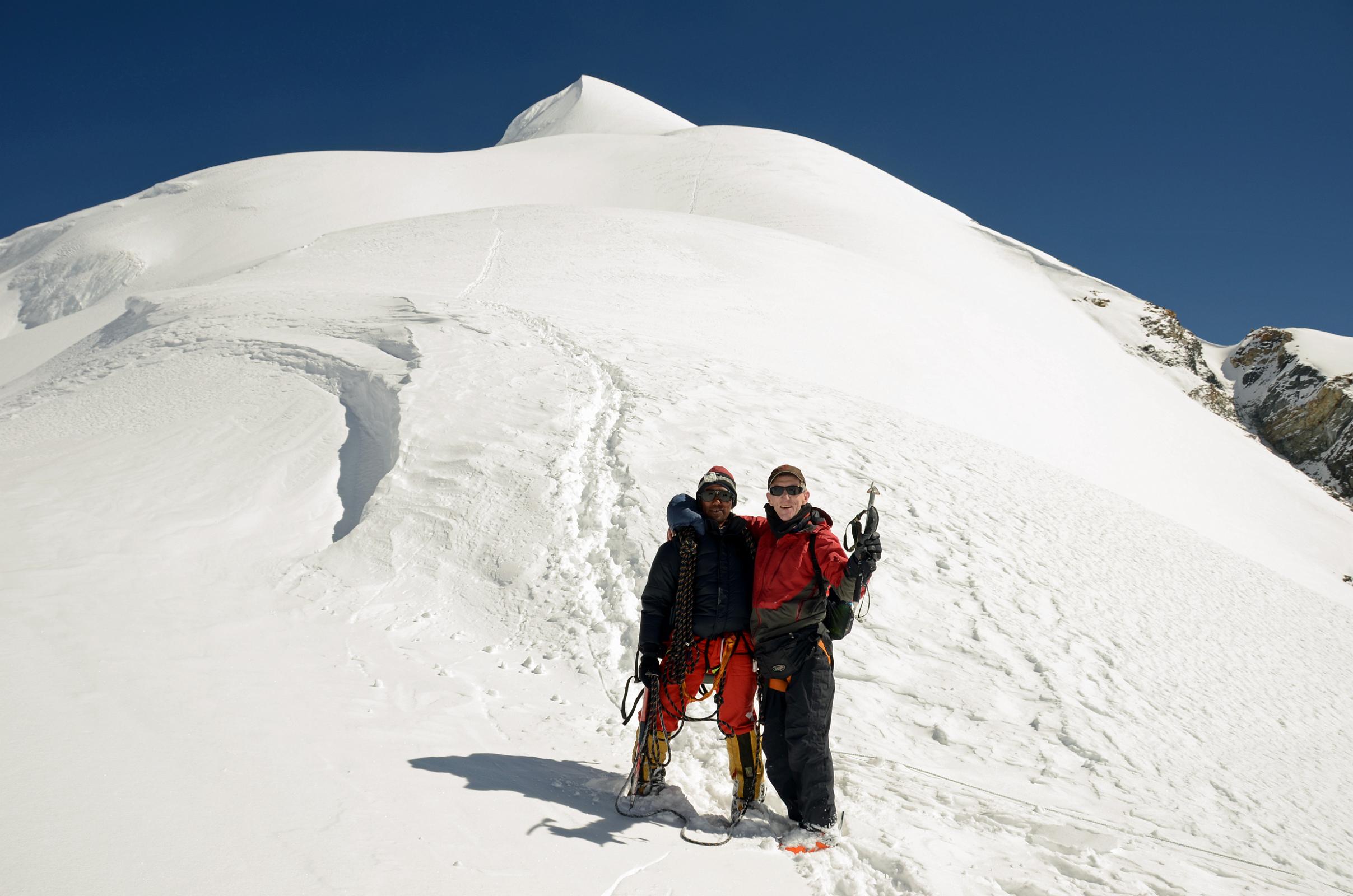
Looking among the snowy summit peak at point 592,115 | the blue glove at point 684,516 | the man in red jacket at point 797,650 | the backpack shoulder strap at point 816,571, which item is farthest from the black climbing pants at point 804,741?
the snowy summit peak at point 592,115

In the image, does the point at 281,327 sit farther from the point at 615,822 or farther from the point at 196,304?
the point at 615,822

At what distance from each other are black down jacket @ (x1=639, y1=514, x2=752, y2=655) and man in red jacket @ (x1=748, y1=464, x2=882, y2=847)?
89 millimetres

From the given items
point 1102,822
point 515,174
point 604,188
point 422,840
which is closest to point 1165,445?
point 1102,822

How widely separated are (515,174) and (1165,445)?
3757cm

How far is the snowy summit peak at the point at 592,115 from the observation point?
71.3m

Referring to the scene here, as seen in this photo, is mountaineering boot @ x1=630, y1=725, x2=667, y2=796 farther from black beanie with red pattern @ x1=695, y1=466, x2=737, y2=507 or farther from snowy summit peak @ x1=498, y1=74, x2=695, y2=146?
snowy summit peak @ x1=498, y1=74, x2=695, y2=146

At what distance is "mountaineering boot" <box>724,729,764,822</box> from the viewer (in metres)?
3.95

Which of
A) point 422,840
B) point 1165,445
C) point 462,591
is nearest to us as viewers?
point 422,840

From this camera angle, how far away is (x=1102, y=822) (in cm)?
459

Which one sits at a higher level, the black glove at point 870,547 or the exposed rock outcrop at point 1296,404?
the exposed rock outcrop at point 1296,404

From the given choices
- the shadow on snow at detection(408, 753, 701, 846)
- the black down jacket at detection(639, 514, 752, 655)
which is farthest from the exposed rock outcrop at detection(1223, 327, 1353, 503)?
the shadow on snow at detection(408, 753, 701, 846)

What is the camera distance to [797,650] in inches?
151

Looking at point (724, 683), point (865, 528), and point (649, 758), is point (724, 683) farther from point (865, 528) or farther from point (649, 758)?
point (865, 528)

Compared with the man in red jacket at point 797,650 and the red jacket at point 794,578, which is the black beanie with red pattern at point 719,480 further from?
the red jacket at point 794,578
